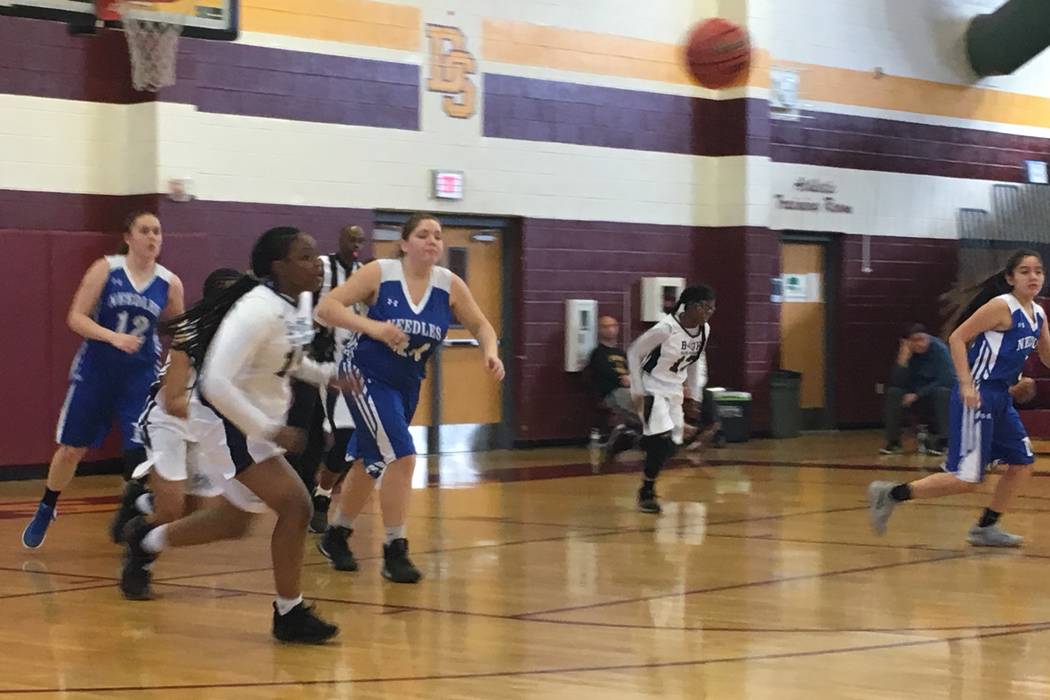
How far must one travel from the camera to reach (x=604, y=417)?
18922 millimetres

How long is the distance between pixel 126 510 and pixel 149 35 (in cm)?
534

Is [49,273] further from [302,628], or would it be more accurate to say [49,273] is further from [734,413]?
[302,628]

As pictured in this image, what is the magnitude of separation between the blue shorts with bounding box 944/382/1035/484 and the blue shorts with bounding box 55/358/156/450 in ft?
15.3

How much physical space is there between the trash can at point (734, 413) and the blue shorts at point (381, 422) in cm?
1092

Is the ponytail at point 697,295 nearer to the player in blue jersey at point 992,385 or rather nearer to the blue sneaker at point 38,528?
the player in blue jersey at point 992,385

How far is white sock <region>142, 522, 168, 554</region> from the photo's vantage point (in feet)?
24.9

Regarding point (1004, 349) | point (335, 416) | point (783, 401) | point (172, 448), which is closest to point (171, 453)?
point (172, 448)

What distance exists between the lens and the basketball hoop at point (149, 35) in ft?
42.5

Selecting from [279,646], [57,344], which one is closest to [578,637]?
[279,646]

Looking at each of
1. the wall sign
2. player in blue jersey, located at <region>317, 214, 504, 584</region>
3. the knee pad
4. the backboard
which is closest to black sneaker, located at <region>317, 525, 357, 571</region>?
player in blue jersey, located at <region>317, 214, 504, 584</region>

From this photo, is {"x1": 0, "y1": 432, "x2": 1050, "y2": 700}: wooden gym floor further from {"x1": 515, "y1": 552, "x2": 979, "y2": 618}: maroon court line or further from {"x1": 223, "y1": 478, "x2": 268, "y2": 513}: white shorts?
{"x1": 223, "y1": 478, "x2": 268, "y2": 513}: white shorts

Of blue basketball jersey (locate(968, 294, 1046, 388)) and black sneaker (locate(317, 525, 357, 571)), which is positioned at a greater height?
blue basketball jersey (locate(968, 294, 1046, 388))

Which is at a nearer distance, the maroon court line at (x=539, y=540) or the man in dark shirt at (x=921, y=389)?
the maroon court line at (x=539, y=540)

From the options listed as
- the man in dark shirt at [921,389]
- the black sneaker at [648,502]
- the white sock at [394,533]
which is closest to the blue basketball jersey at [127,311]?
the white sock at [394,533]
